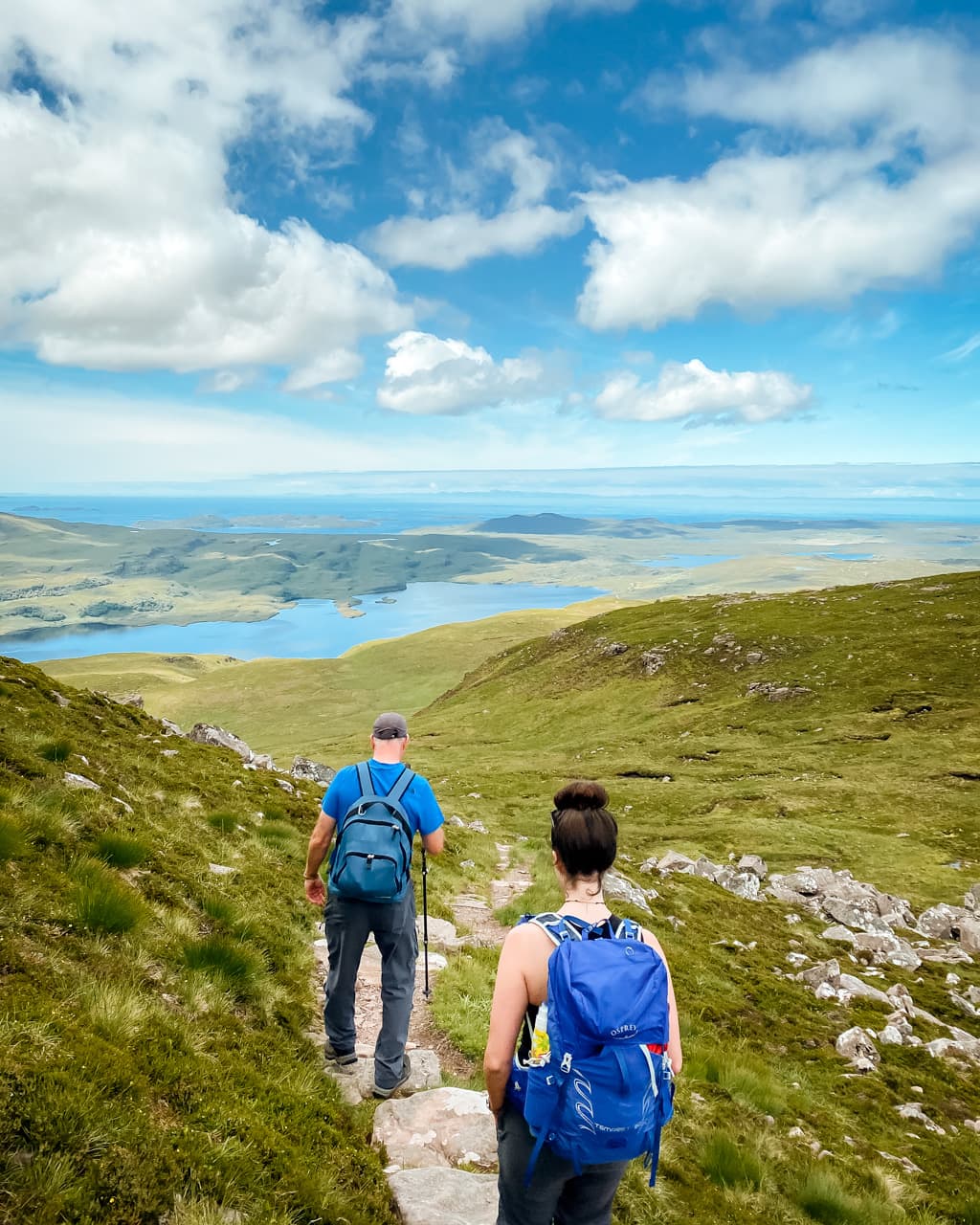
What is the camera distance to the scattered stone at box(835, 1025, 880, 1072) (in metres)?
13.3

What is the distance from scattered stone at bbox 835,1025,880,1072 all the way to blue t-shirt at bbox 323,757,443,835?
1226 cm

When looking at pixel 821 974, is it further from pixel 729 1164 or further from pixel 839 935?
pixel 729 1164

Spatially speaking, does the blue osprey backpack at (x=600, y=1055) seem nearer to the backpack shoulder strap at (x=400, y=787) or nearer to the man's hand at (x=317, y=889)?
the backpack shoulder strap at (x=400, y=787)

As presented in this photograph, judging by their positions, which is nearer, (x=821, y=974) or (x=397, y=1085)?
(x=397, y=1085)

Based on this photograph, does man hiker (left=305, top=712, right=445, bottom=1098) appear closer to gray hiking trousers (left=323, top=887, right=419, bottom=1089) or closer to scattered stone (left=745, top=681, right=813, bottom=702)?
gray hiking trousers (left=323, top=887, right=419, bottom=1089)

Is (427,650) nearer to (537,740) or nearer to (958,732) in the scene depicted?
(537,740)

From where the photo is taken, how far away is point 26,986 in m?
5.79

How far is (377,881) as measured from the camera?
6.96 meters

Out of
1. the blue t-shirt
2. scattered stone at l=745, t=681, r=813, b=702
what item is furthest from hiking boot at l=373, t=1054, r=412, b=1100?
scattered stone at l=745, t=681, r=813, b=702

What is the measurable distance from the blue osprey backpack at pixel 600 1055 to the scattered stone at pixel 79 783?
34.7ft

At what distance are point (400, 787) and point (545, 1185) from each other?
3.81 m

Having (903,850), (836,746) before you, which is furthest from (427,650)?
(903,850)

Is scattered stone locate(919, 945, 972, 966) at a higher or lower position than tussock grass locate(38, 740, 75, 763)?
lower

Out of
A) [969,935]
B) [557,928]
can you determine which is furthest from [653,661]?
[557,928]
